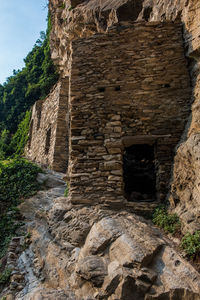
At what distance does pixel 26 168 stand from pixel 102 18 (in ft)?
21.0

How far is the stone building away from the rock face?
1.69 ft

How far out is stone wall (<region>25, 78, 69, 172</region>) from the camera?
11.3 meters

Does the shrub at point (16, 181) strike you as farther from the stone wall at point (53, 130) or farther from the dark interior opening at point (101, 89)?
the dark interior opening at point (101, 89)

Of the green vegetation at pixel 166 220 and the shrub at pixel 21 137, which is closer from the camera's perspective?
the green vegetation at pixel 166 220

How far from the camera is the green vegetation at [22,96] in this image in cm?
1828

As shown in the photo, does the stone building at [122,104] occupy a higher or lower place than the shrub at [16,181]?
higher

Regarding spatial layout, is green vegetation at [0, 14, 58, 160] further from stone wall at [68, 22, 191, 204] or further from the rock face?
the rock face

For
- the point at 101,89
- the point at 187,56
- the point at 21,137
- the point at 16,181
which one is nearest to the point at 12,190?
the point at 16,181

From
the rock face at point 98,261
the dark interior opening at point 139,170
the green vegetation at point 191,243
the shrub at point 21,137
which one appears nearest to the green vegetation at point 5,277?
the rock face at point 98,261

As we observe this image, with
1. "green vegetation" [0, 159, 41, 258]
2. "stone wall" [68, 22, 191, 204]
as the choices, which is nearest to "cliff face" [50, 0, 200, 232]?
"stone wall" [68, 22, 191, 204]

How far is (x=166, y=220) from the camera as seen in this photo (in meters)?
4.02

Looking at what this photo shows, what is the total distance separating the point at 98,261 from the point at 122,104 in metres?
3.25

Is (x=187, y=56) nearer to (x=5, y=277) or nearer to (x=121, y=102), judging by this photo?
(x=121, y=102)

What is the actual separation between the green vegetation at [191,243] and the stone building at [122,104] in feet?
3.94
